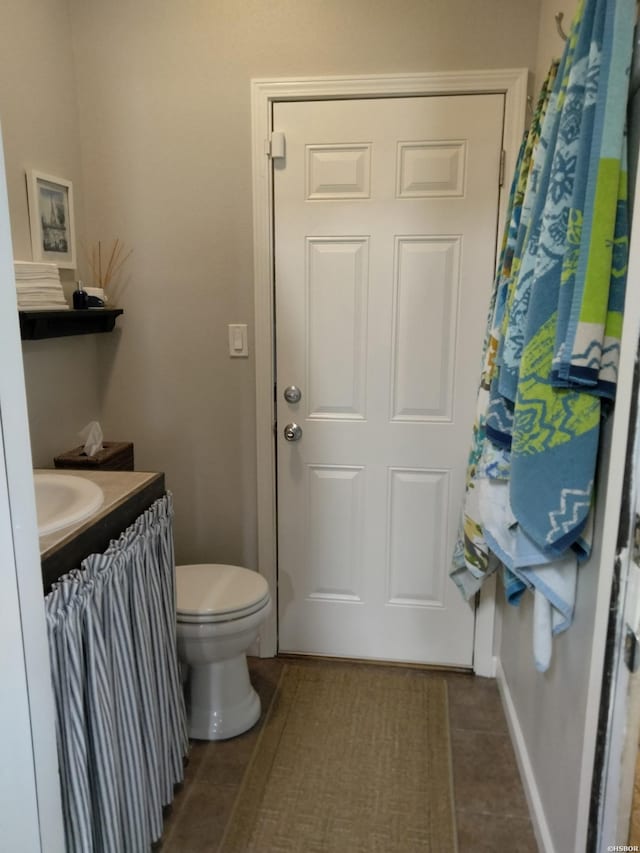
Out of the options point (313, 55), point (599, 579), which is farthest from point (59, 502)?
point (313, 55)

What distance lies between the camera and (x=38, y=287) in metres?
1.88

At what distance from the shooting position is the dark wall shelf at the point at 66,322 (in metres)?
1.84

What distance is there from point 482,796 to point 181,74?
2.44 metres

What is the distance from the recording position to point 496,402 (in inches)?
60.1

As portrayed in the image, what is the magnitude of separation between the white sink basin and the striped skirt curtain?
0.11 metres

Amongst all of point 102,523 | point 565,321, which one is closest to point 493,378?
point 565,321

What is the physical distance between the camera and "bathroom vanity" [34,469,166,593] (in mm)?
1191

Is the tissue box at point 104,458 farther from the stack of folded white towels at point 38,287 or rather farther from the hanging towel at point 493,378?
the hanging towel at point 493,378

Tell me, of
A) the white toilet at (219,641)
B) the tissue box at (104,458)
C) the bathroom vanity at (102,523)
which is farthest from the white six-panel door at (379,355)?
the bathroom vanity at (102,523)

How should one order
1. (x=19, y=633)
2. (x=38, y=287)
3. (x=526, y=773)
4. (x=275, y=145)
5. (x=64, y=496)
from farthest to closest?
(x=275, y=145) < (x=38, y=287) < (x=526, y=773) < (x=64, y=496) < (x=19, y=633)

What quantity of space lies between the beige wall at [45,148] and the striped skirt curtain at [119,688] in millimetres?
687

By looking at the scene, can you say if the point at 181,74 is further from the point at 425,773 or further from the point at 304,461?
the point at 425,773

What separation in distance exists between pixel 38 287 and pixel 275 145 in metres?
0.90

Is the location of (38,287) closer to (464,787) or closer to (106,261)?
(106,261)
